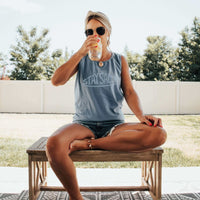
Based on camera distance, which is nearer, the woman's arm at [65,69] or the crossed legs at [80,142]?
the crossed legs at [80,142]

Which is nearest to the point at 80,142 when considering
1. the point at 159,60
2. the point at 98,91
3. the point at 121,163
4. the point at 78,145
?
the point at 78,145

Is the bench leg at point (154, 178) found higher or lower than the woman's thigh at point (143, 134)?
lower

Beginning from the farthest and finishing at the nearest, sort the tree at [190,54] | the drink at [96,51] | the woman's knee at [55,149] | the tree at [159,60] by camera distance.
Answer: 1. the tree at [159,60]
2. the tree at [190,54]
3. the drink at [96,51]
4. the woman's knee at [55,149]

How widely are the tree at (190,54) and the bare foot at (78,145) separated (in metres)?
16.9

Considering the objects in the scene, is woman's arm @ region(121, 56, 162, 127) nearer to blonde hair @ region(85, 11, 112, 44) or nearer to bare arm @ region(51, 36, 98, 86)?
blonde hair @ region(85, 11, 112, 44)

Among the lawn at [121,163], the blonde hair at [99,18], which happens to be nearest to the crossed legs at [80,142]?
the blonde hair at [99,18]

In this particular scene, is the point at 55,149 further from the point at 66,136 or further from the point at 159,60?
the point at 159,60

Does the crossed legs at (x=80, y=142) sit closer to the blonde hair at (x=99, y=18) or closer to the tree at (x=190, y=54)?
the blonde hair at (x=99, y=18)

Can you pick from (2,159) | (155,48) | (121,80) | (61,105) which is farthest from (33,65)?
(121,80)

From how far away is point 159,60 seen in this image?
20953 mm

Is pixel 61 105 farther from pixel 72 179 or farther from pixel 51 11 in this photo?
pixel 51 11

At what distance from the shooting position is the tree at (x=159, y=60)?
19938mm

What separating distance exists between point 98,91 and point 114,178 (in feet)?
3.76

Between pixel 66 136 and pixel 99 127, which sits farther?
pixel 99 127
